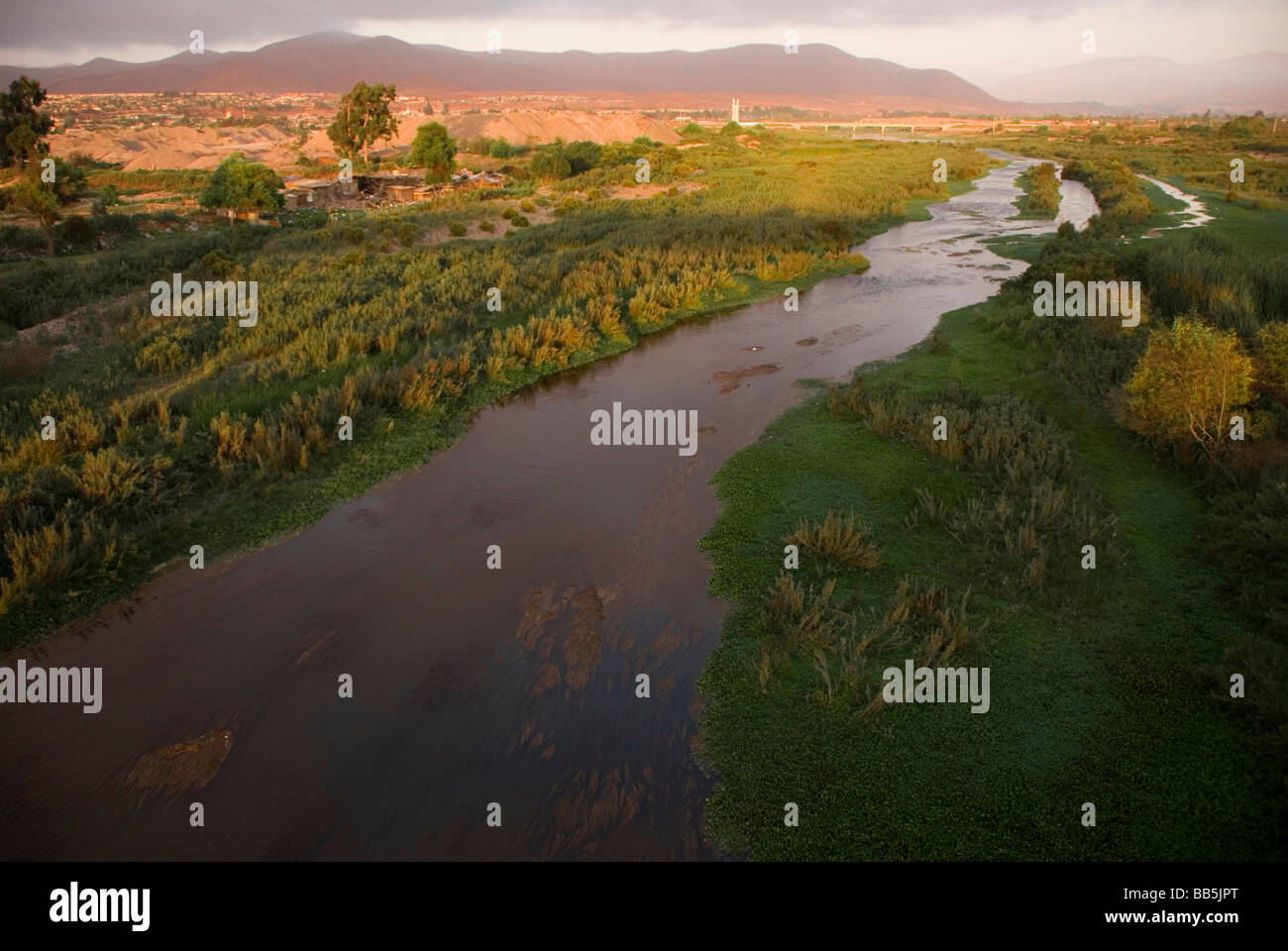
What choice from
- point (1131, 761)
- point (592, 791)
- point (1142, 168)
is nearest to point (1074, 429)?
point (1131, 761)

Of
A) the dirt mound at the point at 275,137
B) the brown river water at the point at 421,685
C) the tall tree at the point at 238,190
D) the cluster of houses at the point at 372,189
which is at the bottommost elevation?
the brown river water at the point at 421,685

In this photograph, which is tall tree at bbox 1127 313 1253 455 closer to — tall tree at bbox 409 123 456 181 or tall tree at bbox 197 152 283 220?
tall tree at bbox 197 152 283 220

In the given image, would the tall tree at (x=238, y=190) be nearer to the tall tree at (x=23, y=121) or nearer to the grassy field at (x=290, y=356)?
the grassy field at (x=290, y=356)

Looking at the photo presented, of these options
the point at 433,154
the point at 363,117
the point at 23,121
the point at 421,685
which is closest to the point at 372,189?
the point at 433,154

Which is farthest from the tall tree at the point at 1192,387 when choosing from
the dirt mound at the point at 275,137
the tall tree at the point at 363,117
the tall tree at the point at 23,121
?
the dirt mound at the point at 275,137

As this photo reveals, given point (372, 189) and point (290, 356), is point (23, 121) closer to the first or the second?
point (372, 189)

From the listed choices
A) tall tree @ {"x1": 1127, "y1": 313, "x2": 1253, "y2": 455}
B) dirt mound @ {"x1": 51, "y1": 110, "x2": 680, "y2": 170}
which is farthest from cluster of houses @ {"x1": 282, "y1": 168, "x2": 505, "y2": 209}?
tall tree @ {"x1": 1127, "y1": 313, "x2": 1253, "y2": 455}
